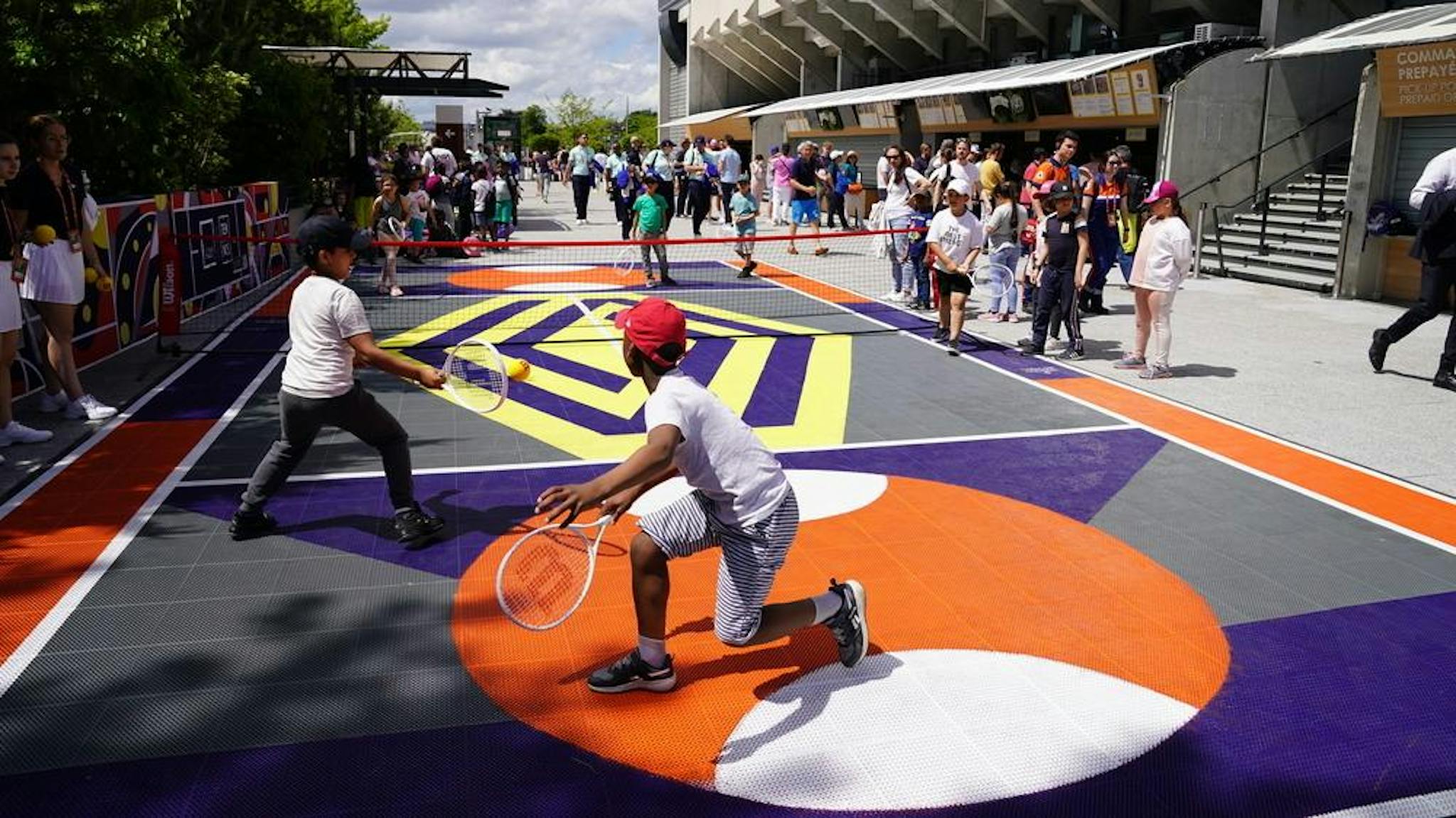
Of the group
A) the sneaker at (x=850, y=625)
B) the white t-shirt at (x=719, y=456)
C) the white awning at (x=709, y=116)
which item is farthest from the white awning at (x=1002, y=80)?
the white t-shirt at (x=719, y=456)

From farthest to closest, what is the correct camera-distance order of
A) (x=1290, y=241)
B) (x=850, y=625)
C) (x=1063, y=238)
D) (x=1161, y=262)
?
(x=1290, y=241)
(x=1063, y=238)
(x=1161, y=262)
(x=850, y=625)

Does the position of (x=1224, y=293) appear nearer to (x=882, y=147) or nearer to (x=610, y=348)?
(x=610, y=348)

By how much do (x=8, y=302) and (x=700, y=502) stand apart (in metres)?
6.13

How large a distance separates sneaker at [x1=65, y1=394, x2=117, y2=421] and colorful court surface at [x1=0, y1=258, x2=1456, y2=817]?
8.1 inches

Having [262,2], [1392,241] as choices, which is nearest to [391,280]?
[262,2]

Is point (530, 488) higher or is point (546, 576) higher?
point (546, 576)

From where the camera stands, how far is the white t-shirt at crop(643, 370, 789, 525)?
163 inches

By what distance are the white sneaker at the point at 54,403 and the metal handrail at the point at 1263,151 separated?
18.6 meters

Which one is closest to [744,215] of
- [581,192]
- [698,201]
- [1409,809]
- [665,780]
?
[698,201]

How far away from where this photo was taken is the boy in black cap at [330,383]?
5.86 meters

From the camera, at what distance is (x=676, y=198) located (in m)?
33.5

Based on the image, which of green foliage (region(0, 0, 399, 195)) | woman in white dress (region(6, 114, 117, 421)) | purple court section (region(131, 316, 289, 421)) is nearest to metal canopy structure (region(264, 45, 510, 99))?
green foliage (region(0, 0, 399, 195))

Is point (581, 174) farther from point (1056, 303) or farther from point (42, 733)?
point (42, 733)

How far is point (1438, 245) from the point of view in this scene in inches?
413
